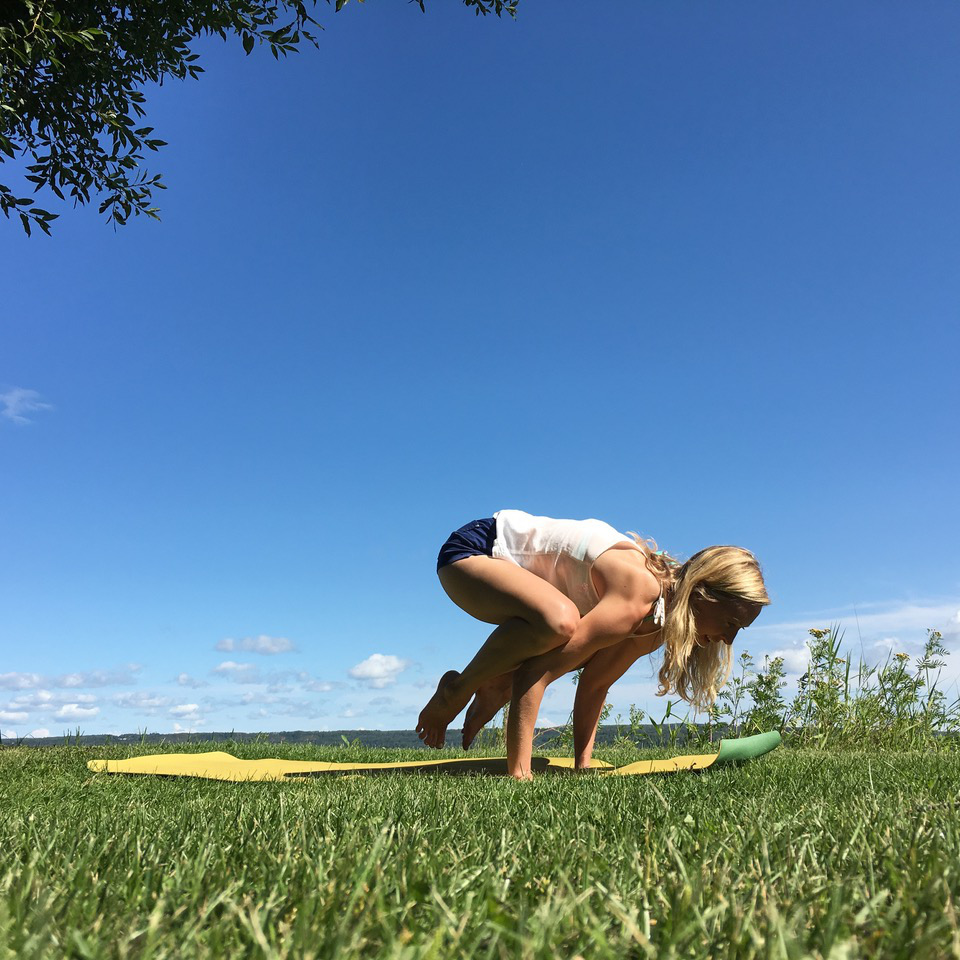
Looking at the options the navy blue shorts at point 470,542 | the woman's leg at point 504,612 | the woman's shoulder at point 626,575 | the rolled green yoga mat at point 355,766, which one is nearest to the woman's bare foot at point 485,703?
the woman's leg at point 504,612

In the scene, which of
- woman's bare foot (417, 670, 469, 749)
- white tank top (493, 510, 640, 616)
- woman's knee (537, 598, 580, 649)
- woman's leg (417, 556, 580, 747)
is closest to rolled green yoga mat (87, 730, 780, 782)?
woman's bare foot (417, 670, 469, 749)

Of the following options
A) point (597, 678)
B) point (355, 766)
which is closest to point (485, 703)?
point (597, 678)

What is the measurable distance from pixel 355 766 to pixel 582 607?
1.53 meters

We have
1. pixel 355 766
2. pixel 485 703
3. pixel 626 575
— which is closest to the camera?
pixel 626 575

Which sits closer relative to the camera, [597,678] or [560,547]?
[560,547]

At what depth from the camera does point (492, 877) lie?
1208 mm

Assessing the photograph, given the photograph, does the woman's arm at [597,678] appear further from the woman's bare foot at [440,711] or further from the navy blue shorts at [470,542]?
the navy blue shorts at [470,542]

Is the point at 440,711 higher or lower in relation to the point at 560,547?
lower

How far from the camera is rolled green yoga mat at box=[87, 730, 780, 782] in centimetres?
375

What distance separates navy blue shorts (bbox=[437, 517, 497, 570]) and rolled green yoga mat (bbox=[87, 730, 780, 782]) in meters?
1.11

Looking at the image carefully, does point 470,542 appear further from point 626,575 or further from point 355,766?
point 355,766

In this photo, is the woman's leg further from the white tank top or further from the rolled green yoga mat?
the rolled green yoga mat

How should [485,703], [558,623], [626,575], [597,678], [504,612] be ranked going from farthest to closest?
1. [485,703]
2. [597,678]
3. [504,612]
4. [626,575]
5. [558,623]

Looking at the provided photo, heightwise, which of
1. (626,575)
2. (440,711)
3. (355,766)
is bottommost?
(355,766)
